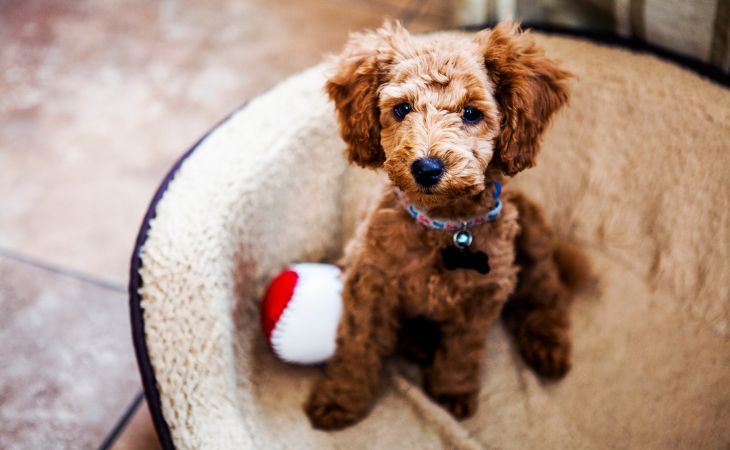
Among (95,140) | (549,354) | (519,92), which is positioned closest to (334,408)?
(549,354)

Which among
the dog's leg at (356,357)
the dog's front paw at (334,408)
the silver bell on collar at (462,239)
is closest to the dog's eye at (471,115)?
the silver bell on collar at (462,239)

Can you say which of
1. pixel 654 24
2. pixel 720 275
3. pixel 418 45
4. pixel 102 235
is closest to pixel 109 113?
pixel 102 235

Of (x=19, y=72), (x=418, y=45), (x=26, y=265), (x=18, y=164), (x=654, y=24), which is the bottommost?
(x=26, y=265)

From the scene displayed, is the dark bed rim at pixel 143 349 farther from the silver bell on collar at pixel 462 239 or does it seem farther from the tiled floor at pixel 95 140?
the silver bell on collar at pixel 462 239

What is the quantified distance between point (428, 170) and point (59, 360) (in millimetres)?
1148

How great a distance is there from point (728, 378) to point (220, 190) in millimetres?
1238

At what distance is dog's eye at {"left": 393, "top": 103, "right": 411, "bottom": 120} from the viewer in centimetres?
104

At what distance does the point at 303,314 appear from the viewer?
1.29 meters

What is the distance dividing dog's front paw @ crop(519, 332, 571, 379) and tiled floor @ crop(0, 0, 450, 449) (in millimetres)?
926

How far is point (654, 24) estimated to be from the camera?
162cm

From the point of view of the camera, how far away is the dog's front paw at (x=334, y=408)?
1.33 metres

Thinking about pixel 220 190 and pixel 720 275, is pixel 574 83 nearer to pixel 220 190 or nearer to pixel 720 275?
pixel 720 275

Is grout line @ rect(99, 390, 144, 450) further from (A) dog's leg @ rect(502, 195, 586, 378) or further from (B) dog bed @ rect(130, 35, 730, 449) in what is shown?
(A) dog's leg @ rect(502, 195, 586, 378)

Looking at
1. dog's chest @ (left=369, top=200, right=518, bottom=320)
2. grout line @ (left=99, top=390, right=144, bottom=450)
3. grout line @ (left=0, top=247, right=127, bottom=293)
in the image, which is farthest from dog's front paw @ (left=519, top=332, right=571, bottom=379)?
grout line @ (left=0, top=247, right=127, bottom=293)
